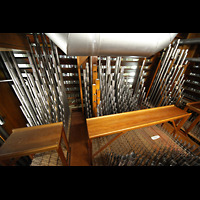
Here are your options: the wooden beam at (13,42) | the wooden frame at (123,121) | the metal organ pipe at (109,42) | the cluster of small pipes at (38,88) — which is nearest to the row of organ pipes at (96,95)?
the cluster of small pipes at (38,88)

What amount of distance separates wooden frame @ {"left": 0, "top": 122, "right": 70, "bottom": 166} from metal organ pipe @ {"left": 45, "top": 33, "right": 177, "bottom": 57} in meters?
1.23

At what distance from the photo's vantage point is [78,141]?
2176 millimetres

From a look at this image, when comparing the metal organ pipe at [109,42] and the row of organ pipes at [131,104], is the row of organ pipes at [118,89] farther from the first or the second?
the metal organ pipe at [109,42]

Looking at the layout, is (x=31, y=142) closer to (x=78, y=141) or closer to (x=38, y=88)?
(x=38, y=88)

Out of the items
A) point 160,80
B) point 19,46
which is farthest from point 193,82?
point 19,46

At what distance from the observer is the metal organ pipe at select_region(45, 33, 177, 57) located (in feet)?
3.01

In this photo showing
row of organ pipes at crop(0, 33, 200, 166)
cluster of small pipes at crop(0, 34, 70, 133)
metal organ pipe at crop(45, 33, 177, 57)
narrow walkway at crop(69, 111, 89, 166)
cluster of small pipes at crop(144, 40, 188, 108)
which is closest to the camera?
metal organ pipe at crop(45, 33, 177, 57)

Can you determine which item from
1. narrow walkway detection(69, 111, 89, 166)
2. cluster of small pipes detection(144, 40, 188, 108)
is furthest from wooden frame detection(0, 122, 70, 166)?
cluster of small pipes detection(144, 40, 188, 108)

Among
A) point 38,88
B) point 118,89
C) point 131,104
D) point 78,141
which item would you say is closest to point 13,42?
point 38,88

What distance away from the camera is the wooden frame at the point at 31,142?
43.4 inches

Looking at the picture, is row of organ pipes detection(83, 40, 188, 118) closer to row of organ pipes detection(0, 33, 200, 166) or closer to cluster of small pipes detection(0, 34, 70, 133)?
row of organ pipes detection(0, 33, 200, 166)

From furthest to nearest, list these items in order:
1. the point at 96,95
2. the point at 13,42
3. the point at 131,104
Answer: the point at 131,104 → the point at 96,95 → the point at 13,42

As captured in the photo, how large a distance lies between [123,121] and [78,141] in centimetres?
139

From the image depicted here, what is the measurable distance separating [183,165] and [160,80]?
8.03 feet
